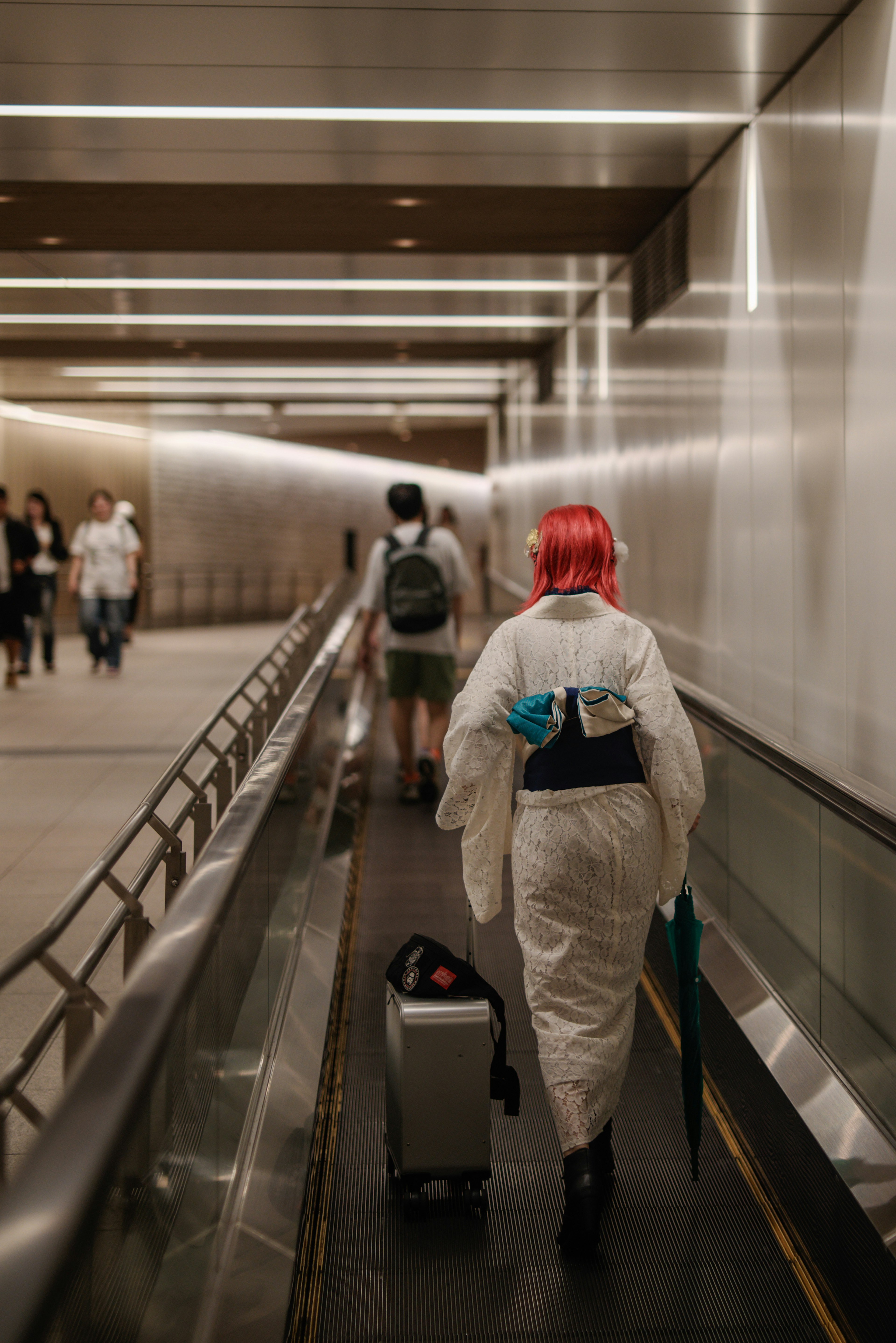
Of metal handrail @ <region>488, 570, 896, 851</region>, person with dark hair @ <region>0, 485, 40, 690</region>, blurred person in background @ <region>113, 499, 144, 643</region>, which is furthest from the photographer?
blurred person in background @ <region>113, 499, 144, 643</region>

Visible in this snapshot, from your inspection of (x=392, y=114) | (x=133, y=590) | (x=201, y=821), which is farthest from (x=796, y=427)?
(x=133, y=590)

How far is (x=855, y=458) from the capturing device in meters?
4.35

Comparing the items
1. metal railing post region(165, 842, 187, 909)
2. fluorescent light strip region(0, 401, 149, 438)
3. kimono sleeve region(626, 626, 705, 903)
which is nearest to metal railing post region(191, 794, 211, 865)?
metal railing post region(165, 842, 187, 909)

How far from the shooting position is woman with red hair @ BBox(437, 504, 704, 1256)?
2.84m

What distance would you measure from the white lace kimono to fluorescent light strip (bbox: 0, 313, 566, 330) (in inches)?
337

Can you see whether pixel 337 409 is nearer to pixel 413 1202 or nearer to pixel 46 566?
pixel 46 566

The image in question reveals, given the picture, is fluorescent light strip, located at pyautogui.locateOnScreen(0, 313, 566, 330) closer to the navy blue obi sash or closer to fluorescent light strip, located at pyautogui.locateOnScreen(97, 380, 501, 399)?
fluorescent light strip, located at pyautogui.locateOnScreen(97, 380, 501, 399)

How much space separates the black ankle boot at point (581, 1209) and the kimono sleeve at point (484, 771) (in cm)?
61

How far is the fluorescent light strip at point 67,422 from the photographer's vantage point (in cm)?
1956

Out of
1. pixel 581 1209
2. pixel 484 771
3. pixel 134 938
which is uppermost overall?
pixel 484 771

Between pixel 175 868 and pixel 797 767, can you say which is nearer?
pixel 175 868

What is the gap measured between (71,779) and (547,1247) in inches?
217

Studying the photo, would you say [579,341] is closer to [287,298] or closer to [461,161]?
[287,298]

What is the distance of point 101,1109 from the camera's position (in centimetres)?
127
